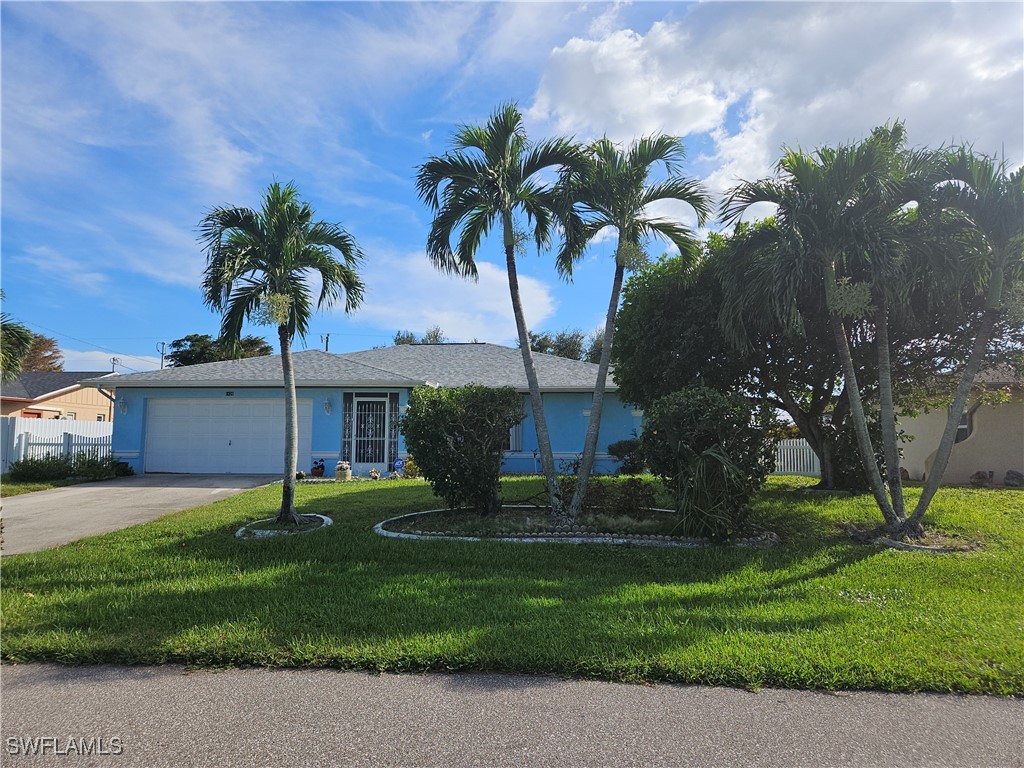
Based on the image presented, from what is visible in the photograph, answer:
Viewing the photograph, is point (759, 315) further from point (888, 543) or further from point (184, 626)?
point (184, 626)

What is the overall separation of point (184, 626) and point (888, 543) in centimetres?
834

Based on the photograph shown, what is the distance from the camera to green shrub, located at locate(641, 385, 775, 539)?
26.8 ft

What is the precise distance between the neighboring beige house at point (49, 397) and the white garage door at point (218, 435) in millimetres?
12299

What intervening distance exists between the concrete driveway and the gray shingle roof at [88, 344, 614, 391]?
2.84 m

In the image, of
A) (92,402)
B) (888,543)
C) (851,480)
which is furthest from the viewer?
(92,402)

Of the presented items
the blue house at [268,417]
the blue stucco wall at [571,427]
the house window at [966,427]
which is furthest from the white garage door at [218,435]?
the house window at [966,427]

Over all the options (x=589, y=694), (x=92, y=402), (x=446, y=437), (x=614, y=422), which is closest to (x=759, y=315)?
(x=446, y=437)

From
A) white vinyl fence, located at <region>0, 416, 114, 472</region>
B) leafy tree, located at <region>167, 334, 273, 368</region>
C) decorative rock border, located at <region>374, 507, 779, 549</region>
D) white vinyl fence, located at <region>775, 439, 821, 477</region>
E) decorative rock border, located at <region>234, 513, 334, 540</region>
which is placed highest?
leafy tree, located at <region>167, 334, 273, 368</region>

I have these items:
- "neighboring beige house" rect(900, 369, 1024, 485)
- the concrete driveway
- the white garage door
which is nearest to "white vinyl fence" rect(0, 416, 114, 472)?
the white garage door

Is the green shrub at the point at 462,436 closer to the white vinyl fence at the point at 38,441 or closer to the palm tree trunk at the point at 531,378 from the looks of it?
the palm tree trunk at the point at 531,378

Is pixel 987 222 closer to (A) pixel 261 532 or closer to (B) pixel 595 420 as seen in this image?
(B) pixel 595 420

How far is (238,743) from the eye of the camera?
126 inches

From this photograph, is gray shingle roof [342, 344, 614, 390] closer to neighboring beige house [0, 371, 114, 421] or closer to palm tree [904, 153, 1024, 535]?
palm tree [904, 153, 1024, 535]

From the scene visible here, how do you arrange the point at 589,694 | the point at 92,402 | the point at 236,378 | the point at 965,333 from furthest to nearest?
the point at 92,402 → the point at 236,378 → the point at 965,333 → the point at 589,694
